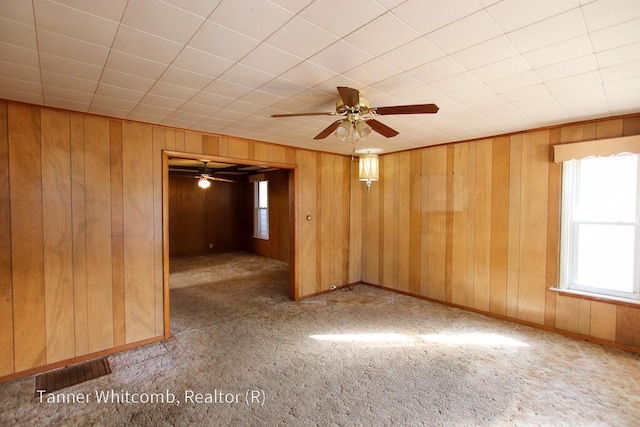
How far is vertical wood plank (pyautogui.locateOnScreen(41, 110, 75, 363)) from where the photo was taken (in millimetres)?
2748

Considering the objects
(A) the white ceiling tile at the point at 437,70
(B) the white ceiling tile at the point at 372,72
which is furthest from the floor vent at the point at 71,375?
(A) the white ceiling tile at the point at 437,70

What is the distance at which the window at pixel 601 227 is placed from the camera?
310 centimetres

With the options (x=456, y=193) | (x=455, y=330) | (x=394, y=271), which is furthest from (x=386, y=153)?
(x=455, y=330)

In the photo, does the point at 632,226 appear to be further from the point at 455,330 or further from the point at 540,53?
the point at 540,53

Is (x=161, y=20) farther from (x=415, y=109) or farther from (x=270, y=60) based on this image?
(x=415, y=109)

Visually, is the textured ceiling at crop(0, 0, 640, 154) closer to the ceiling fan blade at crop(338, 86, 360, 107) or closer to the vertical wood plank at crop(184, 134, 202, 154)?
the ceiling fan blade at crop(338, 86, 360, 107)

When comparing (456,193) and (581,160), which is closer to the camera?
(581,160)

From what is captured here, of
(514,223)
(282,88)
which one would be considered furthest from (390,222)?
(282,88)

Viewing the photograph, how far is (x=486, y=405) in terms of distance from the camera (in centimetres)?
225

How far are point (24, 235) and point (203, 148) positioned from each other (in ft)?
6.17

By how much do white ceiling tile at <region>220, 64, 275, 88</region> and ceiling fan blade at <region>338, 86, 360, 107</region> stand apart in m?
0.54

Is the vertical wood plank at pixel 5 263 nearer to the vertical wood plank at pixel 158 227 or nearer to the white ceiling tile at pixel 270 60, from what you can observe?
the vertical wood plank at pixel 158 227

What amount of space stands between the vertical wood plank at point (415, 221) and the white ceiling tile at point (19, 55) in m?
4.41

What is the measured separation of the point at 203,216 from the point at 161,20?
7780 mm
